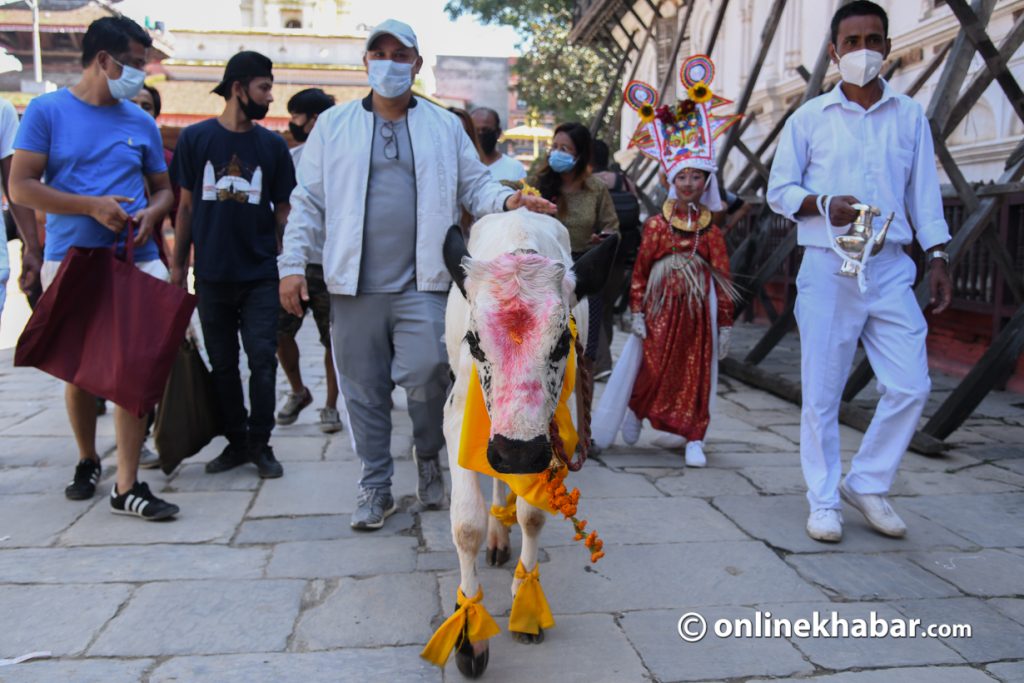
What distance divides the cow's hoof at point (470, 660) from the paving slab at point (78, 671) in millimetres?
996

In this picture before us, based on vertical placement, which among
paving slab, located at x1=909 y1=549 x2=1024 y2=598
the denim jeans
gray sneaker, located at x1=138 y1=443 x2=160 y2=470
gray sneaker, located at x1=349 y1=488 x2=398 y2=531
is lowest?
gray sneaker, located at x1=138 y1=443 x2=160 y2=470

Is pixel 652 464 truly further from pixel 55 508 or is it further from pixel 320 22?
pixel 320 22

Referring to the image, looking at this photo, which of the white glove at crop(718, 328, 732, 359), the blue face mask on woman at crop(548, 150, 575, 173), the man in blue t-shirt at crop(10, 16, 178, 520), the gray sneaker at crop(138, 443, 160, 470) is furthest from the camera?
the white glove at crop(718, 328, 732, 359)

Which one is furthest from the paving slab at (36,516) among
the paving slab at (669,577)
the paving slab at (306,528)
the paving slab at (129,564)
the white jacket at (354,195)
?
the paving slab at (669,577)

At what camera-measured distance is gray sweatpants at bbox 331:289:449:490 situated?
4062 mm

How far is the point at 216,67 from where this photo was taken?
90.0 feet

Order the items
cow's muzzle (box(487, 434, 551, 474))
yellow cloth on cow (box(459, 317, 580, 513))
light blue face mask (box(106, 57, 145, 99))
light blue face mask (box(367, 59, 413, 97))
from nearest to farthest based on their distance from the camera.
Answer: cow's muzzle (box(487, 434, 551, 474)) → yellow cloth on cow (box(459, 317, 580, 513)) → light blue face mask (box(367, 59, 413, 97)) → light blue face mask (box(106, 57, 145, 99))

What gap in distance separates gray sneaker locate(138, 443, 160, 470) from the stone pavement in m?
0.15

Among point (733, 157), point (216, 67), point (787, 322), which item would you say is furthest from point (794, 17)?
point (216, 67)

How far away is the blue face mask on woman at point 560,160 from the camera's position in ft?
17.5

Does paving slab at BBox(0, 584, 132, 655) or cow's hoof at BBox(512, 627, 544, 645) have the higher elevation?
cow's hoof at BBox(512, 627, 544, 645)

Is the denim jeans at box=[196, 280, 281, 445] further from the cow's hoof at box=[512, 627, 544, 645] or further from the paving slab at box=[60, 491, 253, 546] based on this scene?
the cow's hoof at box=[512, 627, 544, 645]

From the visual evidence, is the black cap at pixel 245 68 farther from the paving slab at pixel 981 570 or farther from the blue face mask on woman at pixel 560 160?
the paving slab at pixel 981 570

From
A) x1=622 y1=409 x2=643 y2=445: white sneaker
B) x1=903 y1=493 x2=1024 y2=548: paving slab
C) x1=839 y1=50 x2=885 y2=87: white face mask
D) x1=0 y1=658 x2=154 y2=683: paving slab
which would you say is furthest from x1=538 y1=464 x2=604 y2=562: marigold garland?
x1=622 y1=409 x2=643 y2=445: white sneaker
